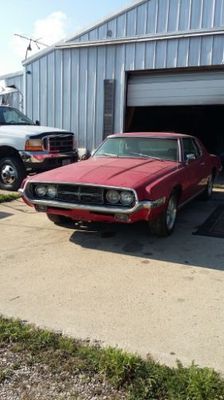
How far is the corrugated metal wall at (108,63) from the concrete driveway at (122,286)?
5920mm

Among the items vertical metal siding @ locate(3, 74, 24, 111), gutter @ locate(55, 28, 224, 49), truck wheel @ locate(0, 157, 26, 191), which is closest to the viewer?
truck wheel @ locate(0, 157, 26, 191)

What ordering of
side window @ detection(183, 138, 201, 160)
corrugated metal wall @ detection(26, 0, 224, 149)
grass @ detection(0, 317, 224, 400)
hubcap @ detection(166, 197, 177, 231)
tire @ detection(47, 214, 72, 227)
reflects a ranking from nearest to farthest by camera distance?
grass @ detection(0, 317, 224, 400)
hubcap @ detection(166, 197, 177, 231)
tire @ detection(47, 214, 72, 227)
side window @ detection(183, 138, 201, 160)
corrugated metal wall @ detection(26, 0, 224, 149)

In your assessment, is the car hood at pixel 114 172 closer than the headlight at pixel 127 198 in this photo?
No

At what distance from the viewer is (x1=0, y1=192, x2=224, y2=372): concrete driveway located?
3467mm

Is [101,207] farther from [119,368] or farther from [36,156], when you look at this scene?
[36,156]

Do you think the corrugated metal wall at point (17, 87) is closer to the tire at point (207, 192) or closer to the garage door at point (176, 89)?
the garage door at point (176, 89)

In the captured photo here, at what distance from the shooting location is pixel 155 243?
19.4 feet

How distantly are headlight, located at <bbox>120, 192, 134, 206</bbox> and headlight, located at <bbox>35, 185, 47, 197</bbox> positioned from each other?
3.75 feet

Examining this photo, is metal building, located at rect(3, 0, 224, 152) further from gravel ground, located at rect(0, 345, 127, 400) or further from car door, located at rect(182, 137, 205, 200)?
gravel ground, located at rect(0, 345, 127, 400)

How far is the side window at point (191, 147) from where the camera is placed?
7.27m

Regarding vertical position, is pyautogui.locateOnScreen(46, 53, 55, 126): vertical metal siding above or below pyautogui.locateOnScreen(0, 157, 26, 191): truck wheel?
above

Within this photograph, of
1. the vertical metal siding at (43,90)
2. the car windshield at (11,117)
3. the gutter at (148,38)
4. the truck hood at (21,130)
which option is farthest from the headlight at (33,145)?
the vertical metal siding at (43,90)

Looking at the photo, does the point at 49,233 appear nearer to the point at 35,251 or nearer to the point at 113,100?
the point at 35,251

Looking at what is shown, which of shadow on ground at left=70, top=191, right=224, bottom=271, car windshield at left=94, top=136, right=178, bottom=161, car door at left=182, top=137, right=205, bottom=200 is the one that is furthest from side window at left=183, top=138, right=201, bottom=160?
shadow on ground at left=70, top=191, right=224, bottom=271
